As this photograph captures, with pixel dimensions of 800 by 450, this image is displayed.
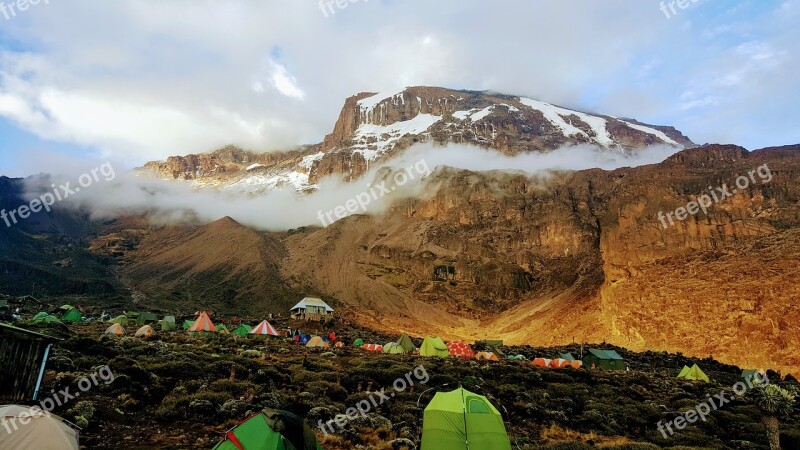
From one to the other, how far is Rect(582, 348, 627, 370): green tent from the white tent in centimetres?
3611

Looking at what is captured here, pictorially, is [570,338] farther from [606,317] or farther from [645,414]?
[645,414]

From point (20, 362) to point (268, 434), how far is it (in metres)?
6.31

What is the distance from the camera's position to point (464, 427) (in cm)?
1166

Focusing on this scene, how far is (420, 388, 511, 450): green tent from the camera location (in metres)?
11.5

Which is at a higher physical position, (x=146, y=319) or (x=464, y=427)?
(x=146, y=319)

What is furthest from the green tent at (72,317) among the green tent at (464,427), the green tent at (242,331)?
the green tent at (464,427)

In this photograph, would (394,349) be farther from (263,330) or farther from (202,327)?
(202,327)

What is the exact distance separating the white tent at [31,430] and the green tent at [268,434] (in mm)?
2786

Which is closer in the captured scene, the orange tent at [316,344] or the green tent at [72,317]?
the orange tent at [316,344]

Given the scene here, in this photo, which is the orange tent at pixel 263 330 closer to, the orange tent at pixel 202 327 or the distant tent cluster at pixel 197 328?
the distant tent cluster at pixel 197 328

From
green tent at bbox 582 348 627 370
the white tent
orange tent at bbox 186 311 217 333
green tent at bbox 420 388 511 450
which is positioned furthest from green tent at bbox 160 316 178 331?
green tent at bbox 420 388 511 450

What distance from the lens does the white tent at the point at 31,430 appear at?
7992 mm

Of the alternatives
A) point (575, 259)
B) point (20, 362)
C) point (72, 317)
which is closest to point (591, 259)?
point (575, 259)

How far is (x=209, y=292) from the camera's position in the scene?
92.8 metres
